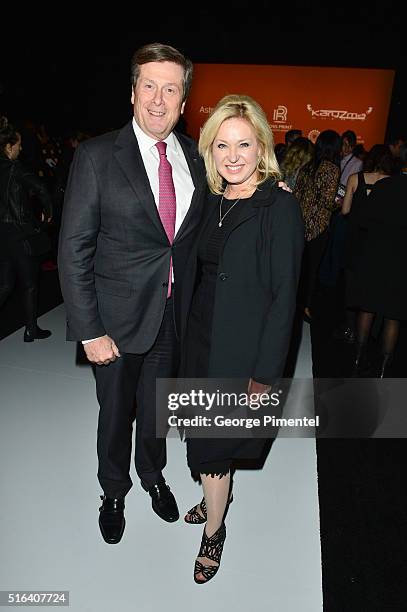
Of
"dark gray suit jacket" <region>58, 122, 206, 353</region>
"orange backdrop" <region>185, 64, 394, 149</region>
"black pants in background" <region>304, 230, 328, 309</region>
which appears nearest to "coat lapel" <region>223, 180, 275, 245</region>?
"dark gray suit jacket" <region>58, 122, 206, 353</region>

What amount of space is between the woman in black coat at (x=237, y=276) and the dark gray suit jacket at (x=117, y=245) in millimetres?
120

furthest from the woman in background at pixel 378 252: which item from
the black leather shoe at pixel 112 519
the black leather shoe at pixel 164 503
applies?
the black leather shoe at pixel 112 519

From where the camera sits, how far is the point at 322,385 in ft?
12.6

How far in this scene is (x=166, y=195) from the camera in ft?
6.48

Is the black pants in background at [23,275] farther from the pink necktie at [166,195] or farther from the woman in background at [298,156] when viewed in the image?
the woman in background at [298,156]

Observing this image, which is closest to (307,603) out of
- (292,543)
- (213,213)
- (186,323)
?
(292,543)

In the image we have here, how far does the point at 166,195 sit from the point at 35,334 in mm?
2542

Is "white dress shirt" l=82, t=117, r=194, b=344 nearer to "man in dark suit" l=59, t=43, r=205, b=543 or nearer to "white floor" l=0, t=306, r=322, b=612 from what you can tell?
"man in dark suit" l=59, t=43, r=205, b=543

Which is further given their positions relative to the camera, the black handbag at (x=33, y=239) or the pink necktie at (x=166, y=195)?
the black handbag at (x=33, y=239)

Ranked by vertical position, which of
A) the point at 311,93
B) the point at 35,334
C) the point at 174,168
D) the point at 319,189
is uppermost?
the point at 311,93

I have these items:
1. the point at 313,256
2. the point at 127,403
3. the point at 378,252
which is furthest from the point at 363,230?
the point at 127,403

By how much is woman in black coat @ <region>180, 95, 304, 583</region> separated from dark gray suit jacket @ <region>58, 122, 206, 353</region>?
0.12 metres

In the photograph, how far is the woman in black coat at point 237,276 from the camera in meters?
1.79

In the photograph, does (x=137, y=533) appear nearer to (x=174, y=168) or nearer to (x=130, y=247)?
(x=130, y=247)
